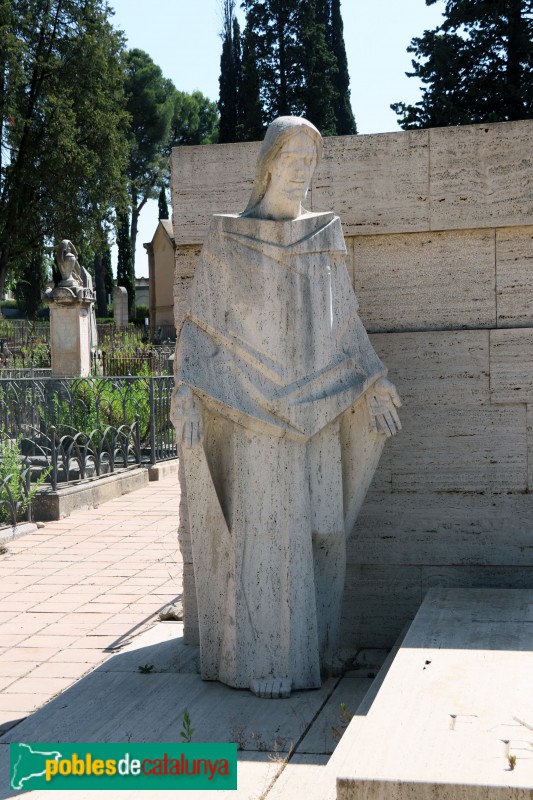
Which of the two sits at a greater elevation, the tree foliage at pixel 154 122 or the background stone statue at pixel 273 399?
the tree foliage at pixel 154 122

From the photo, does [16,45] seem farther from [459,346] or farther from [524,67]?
[459,346]

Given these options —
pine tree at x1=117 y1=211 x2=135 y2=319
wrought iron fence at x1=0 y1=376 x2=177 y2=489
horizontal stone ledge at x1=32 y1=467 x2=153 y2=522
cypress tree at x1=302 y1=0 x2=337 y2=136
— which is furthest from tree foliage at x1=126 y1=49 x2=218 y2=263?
horizontal stone ledge at x1=32 y1=467 x2=153 y2=522

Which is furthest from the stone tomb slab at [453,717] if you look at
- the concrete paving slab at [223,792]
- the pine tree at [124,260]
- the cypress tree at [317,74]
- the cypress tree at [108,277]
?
the cypress tree at [108,277]

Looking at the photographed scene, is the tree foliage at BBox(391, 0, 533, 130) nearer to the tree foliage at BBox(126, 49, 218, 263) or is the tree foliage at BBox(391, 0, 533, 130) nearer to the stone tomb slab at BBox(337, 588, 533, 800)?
the stone tomb slab at BBox(337, 588, 533, 800)

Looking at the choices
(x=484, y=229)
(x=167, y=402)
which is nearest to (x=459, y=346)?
(x=484, y=229)

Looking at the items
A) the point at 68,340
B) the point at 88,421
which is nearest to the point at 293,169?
the point at 88,421

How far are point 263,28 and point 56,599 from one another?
34250 millimetres

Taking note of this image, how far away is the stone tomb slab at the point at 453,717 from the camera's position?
2.53 meters

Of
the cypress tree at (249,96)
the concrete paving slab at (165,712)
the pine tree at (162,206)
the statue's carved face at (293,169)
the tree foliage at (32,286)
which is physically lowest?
the concrete paving slab at (165,712)

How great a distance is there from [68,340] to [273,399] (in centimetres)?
1416

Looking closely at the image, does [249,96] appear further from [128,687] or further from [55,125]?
[128,687]

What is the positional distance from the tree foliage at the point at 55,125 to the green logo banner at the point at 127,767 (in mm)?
30639

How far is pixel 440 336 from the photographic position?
4.87m

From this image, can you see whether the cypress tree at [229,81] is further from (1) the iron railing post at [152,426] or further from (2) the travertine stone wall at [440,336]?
(2) the travertine stone wall at [440,336]
